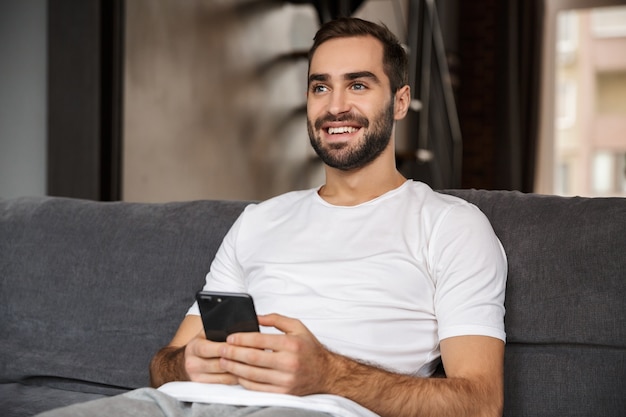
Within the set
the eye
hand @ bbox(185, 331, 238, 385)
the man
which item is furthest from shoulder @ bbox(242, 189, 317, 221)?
hand @ bbox(185, 331, 238, 385)

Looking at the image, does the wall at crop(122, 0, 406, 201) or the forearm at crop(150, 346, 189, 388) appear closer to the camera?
the forearm at crop(150, 346, 189, 388)

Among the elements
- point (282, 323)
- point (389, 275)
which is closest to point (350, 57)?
point (389, 275)

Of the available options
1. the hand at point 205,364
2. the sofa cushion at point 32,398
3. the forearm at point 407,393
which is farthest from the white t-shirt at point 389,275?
the sofa cushion at point 32,398

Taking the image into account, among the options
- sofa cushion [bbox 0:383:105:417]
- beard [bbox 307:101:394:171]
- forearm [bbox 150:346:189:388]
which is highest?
beard [bbox 307:101:394:171]

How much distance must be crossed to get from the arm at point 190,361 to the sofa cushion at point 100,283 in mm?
227

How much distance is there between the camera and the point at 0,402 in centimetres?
189

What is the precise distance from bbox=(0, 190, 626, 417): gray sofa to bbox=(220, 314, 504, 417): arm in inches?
A: 8.7

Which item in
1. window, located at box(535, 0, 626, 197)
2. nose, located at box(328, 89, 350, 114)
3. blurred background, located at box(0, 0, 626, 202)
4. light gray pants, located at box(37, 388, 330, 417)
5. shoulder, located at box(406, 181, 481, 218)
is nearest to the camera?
light gray pants, located at box(37, 388, 330, 417)

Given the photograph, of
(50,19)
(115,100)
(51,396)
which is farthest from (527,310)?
(50,19)

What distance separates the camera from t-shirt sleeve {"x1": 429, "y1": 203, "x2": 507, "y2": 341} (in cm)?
150

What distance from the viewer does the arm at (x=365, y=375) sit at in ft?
4.44

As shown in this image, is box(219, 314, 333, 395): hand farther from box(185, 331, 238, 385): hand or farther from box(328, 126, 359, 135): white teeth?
box(328, 126, 359, 135): white teeth

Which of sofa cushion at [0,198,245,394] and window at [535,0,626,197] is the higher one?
window at [535,0,626,197]

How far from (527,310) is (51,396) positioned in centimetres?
113
